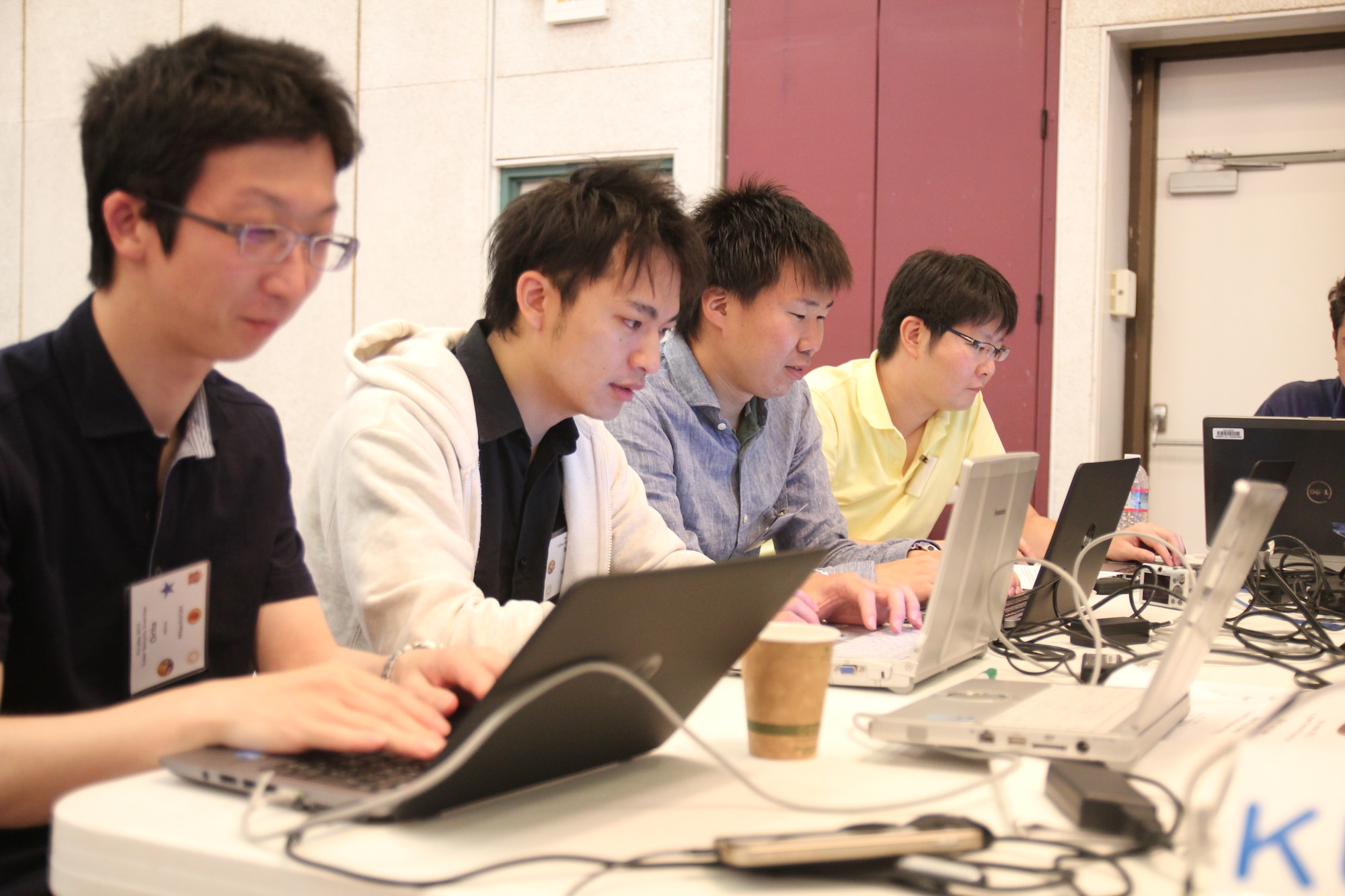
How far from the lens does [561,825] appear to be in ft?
2.56

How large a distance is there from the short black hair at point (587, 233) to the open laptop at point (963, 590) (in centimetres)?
61

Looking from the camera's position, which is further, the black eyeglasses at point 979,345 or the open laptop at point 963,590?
the black eyeglasses at point 979,345

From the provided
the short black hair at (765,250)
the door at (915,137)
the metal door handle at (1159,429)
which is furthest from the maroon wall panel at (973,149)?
the short black hair at (765,250)

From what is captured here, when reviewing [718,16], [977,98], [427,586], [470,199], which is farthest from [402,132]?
[427,586]

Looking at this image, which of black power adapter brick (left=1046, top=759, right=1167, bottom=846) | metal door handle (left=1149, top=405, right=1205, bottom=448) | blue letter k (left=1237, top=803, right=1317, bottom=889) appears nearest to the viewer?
blue letter k (left=1237, top=803, right=1317, bottom=889)

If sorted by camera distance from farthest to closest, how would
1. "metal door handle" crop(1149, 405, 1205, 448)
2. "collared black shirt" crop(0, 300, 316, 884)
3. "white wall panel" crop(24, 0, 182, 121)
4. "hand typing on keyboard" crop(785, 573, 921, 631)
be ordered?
"white wall panel" crop(24, 0, 182, 121)
"metal door handle" crop(1149, 405, 1205, 448)
"hand typing on keyboard" crop(785, 573, 921, 631)
"collared black shirt" crop(0, 300, 316, 884)

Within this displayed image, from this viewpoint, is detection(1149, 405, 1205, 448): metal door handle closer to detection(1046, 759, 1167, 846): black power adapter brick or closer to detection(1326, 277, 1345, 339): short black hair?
detection(1326, 277, 1345, 339): short black hair

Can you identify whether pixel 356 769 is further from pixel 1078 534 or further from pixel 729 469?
pixel 729 469

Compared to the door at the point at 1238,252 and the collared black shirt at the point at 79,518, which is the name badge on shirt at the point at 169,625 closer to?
the collared black shirt at the point at 79,518

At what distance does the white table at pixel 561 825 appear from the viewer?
2.24 ft

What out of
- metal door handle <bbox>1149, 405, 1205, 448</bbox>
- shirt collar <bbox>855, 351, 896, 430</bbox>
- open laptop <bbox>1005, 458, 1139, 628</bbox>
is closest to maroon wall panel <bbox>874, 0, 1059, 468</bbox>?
metal door handle <bbox>1149, 405, 1205, 448</bbox>

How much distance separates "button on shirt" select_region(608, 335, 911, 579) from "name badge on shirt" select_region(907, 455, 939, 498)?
0.52 metres

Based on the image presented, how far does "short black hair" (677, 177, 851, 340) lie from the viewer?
2205 mm

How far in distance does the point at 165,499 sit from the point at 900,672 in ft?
2.62
